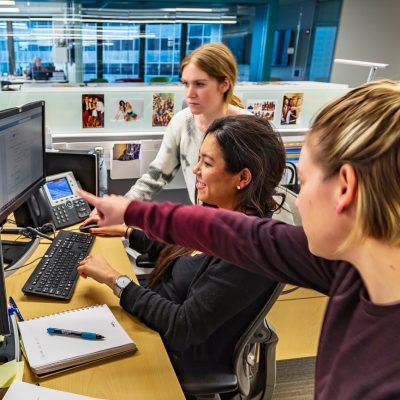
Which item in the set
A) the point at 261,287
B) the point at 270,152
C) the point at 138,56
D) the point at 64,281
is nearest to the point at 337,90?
the point at 270,152

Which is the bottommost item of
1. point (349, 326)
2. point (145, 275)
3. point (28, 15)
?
point (145, 275)

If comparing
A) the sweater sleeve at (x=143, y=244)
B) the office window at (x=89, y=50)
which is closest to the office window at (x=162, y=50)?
the office window at (x=89, y=50)

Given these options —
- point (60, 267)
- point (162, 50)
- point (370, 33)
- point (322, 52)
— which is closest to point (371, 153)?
point (60, 267)

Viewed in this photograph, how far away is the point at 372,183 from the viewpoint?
1.81 feet

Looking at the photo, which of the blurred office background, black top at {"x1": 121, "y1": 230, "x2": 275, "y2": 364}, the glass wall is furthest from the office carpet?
the blurred office background

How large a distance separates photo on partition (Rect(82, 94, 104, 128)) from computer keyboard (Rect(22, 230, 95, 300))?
2.31ft

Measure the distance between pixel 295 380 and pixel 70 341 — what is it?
1.37 m

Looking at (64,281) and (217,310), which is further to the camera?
(64,281)

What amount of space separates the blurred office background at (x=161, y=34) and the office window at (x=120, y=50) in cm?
1

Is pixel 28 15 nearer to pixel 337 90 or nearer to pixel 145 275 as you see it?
pixel 337 90

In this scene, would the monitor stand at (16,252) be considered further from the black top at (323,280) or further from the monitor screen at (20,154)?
the black top at (323,280)

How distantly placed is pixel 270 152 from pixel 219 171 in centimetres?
15

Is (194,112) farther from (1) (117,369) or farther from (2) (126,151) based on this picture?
(1) (117,369)

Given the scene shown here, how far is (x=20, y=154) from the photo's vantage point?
137 centimetres
